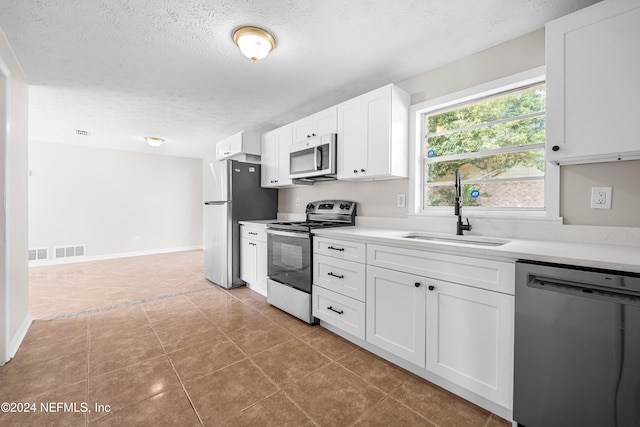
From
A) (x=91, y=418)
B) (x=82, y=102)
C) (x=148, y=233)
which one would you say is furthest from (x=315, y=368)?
(x=148, y=233)

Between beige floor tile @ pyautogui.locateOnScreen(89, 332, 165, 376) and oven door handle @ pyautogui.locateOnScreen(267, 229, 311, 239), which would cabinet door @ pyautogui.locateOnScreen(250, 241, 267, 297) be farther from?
beige floor tile @ pyautogui.locateOnScreen(89, 332, 165, 376)

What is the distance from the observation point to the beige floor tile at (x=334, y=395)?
1.47 metres

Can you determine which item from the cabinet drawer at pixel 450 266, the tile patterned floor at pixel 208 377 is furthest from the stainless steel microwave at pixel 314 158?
the tile patterned floor at pixel 208 377

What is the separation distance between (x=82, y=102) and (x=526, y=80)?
Result: 4452 mm

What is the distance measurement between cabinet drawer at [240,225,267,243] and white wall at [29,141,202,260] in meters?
3.77

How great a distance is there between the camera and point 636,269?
1037 millimetres

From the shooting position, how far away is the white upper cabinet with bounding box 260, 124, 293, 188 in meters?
3.48

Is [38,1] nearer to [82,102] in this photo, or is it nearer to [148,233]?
[82,102]

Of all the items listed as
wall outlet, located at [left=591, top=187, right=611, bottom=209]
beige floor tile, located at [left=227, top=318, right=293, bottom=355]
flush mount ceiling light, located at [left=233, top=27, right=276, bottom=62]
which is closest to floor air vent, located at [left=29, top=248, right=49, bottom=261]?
beige floor tile, located at [left=227, top=318, right=293, bottom=355]

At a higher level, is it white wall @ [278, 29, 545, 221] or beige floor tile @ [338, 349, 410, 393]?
white wall @ [278, 29, 545, 221]

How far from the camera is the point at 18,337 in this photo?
219 centimetres

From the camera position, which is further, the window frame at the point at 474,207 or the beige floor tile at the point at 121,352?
the beige floor tile at the point at 121,352

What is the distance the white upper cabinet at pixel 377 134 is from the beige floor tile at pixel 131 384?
7.10 ft

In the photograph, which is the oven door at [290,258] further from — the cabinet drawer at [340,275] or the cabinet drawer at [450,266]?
the cabinet drawer at [450,266]
